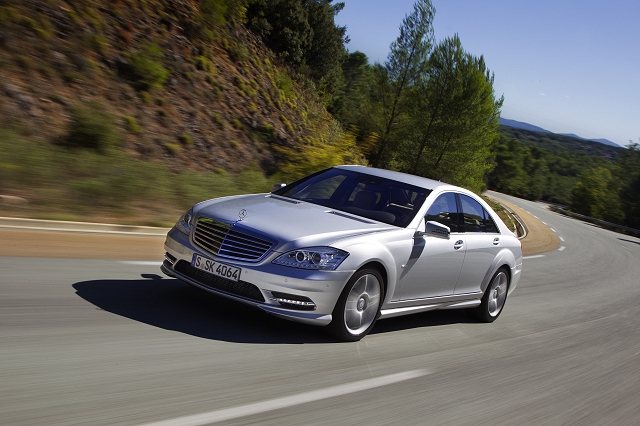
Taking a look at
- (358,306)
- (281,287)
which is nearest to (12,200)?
(281,287)

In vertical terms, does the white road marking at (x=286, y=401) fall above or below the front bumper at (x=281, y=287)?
below

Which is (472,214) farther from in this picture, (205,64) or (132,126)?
(205,64)

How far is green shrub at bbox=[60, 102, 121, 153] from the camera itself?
514 inches

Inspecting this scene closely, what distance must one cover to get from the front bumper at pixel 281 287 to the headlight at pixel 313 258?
4cm

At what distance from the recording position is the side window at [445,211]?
695 cm

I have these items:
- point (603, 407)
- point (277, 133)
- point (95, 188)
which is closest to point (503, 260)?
point (603, 407)

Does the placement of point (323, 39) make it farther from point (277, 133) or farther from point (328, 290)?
point (328, 290)

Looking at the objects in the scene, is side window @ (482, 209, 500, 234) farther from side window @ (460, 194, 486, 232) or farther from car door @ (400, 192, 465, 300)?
car door @ (400, 192, 465, 300)

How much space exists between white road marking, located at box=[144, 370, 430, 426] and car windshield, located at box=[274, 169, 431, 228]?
1.64 m

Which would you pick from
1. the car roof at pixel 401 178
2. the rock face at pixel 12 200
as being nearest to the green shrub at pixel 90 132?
the rock face at pixel 12 200

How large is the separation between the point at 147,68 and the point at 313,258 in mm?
14777

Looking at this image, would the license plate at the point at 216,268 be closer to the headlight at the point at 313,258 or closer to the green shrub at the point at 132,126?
the headlight at the point at 313,258

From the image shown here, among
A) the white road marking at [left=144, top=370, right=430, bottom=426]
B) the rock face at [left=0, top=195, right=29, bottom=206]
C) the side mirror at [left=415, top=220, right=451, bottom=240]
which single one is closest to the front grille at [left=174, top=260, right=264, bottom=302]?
the white road marking at [left=144, top=370, right=430, bottom=426]

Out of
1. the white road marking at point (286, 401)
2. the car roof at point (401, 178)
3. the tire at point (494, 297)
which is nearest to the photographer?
the white road marking at point (286, 401)
